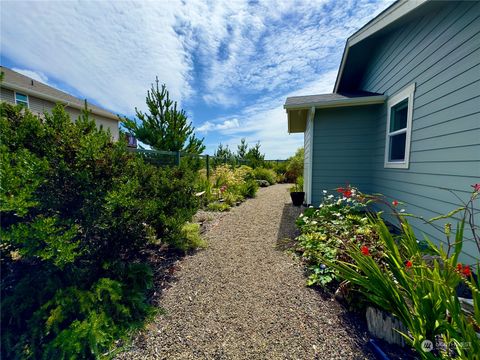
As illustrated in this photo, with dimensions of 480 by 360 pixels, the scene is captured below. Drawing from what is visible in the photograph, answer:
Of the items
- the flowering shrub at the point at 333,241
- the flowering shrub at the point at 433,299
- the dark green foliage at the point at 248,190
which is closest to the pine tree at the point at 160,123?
the dark green foliage at the point at 248,190

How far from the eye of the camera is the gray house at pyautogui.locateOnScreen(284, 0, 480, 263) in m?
2.37

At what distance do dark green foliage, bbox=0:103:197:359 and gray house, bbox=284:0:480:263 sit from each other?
3.60 metres

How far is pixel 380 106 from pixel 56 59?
7167mm

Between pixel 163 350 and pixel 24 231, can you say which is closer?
pixel 24 231

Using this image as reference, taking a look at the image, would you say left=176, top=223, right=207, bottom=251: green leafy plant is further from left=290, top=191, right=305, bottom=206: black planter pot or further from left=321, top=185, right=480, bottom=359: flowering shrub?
left=290, top=191, right=305, bottom=206: black planter pot

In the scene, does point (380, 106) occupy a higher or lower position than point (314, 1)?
lower

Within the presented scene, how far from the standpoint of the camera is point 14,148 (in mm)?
1765

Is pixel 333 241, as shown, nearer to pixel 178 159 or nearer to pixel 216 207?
pixel 216 207

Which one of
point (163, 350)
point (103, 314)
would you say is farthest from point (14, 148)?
point (163, 350)

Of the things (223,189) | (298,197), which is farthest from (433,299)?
(223,189)

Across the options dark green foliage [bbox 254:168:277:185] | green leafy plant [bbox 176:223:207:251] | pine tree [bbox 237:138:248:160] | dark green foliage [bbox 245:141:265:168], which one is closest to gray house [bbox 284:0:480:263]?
green leafy plant [bbox 176:223:207:251]

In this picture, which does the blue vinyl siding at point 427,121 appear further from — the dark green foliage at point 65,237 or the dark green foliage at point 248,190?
the dark green foliage at point 248,190

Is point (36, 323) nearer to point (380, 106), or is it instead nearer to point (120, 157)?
point (120, 157)

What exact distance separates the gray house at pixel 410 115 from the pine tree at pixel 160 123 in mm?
4994
